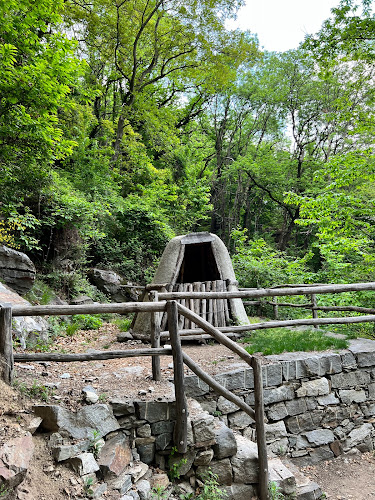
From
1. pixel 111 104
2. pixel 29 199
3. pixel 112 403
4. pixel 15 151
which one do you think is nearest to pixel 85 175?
pixel 29 199

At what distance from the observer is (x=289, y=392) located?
4.45m

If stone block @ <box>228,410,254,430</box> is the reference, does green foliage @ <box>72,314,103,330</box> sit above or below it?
above

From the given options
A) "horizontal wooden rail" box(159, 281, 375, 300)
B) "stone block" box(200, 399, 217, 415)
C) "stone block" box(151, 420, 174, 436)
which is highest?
"horizontal wooden rail" box(159, 281, 375, 300)

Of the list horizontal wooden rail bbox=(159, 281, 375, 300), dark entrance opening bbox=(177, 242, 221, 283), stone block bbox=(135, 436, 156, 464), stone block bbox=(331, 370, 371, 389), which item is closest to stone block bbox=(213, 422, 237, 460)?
stone block bbox=(135, 436, 156, 464)

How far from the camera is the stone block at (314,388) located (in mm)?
4527

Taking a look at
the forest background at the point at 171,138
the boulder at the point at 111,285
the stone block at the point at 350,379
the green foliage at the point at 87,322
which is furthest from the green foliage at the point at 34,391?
the boulder at the point at 111,285

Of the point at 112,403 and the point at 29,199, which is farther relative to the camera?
the point at 29,199

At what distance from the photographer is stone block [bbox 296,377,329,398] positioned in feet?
14.9

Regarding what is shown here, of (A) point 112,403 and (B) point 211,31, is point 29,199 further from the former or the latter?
(B) point 211,31

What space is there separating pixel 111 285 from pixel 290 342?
275 inches

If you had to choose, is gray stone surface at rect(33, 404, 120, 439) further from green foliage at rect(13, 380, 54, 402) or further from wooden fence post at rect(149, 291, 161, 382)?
wooden fence post at rect(149, 291, 161, 382)

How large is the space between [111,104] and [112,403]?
1709 cm

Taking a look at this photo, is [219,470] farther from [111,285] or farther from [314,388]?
[111,285]

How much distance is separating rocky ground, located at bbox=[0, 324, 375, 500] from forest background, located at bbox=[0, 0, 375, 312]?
13.3 feet
